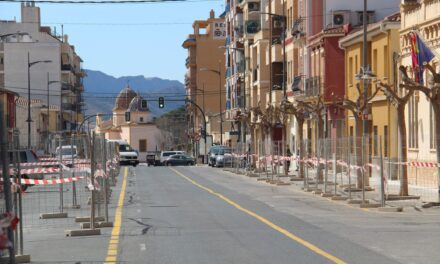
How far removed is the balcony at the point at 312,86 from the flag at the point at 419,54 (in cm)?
2096

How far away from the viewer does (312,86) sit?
6331 cm

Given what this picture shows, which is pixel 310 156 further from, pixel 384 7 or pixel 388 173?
pixel 384 7

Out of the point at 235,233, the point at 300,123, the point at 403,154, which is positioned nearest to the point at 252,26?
the point at 300,123

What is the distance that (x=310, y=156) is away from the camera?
148 ft

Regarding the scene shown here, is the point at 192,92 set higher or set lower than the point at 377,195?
higher

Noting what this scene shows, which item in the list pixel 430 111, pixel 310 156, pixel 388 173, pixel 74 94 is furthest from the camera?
pixel 74 94

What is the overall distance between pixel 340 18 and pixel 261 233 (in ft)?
142

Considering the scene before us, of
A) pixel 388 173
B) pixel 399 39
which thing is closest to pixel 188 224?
pixel 388 173

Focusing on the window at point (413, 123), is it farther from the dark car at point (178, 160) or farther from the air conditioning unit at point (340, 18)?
the dark car at point (178, 160)

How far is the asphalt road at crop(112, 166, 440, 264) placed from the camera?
16688 millimetres

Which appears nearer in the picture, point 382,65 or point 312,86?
point 382,65

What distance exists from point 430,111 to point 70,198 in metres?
16.0

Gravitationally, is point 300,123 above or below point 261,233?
Result: above

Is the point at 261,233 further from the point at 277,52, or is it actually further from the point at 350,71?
the point at 277,52
